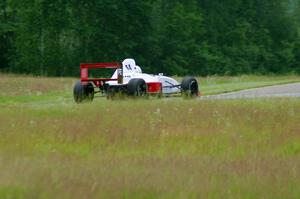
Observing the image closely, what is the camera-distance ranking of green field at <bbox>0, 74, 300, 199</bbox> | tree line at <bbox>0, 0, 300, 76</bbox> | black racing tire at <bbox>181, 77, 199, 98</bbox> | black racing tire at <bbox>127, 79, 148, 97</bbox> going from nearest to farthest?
green field at <bbox>0, 74, 300, 199</bbox>
black racing tire at <bbox>127, 79, 148, 97</bbox>
black racing tire at <bbox>181, 77, 199, 98</bbox>
tree line at <bbox>0, 0, 300, 76</bbox>

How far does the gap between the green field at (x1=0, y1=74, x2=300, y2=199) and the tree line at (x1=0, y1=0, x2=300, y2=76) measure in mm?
54323

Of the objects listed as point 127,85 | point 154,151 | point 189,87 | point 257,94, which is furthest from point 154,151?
point 257,94

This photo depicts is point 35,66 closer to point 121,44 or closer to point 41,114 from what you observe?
point 121,44

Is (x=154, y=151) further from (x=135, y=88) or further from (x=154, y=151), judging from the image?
(x=135, y=88)

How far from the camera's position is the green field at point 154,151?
25.3 ft

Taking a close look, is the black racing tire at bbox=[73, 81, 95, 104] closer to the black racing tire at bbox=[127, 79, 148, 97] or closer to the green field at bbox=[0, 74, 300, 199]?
the black racing tire at bbox=[127, 79, 148, 97]

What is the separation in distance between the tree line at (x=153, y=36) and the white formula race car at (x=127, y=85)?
149 feet

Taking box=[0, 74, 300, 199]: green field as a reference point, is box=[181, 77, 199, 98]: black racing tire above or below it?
above

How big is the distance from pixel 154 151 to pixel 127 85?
1336 centimetres

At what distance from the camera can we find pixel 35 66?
2813 inches

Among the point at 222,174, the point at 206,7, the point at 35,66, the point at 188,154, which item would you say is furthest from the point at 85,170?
the point at 206,7

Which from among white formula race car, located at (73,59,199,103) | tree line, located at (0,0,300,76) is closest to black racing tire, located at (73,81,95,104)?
white formula race car, located at (73,59,199,103)

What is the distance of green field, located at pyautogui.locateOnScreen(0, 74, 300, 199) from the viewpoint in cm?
771

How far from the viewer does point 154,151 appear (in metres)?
11.1
